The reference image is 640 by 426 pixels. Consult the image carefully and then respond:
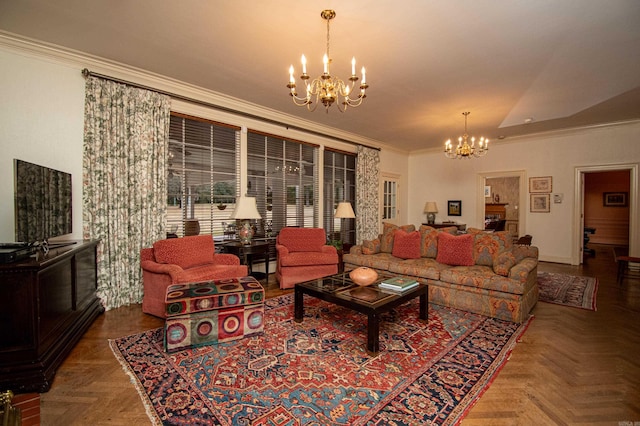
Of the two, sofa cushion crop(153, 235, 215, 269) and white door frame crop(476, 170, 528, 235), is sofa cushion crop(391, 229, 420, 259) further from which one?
white door frame crop(476, 170, 528, 235)

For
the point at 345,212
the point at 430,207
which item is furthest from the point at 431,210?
the point at 345,212

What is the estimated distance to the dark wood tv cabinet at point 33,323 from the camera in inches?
76.7

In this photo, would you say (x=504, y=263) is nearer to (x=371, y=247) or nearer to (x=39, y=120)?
(x=371, y=247)

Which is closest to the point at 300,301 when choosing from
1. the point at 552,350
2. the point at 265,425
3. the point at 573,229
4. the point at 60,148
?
the point at 265,425

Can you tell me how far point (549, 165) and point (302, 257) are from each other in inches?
245

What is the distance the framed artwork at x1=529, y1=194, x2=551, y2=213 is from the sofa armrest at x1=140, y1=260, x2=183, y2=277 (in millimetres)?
7566

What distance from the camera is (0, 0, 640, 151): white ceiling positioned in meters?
2.47

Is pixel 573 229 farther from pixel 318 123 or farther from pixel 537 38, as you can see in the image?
pixel 318 123

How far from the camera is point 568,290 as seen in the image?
428 cm

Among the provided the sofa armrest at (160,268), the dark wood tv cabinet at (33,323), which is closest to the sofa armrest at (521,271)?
the sofa armrest at (160,268)

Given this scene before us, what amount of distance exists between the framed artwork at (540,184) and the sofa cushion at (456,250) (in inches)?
164

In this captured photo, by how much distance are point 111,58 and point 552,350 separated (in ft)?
17.7

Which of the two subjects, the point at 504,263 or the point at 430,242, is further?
the point at 430,242

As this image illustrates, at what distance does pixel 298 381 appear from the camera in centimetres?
203
